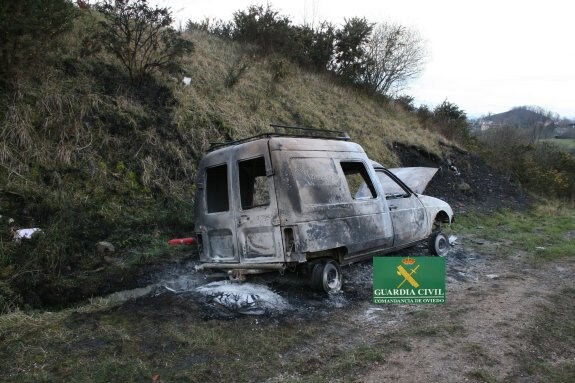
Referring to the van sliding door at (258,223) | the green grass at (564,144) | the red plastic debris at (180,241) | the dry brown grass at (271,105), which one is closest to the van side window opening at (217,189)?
the van sliding door at (258,223)

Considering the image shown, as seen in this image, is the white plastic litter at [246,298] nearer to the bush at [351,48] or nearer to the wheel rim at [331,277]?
the wheel rim at [331,277]

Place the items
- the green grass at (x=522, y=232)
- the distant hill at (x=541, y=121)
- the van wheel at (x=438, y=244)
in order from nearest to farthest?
the van wheel at (x=438, y=244) → the green grass at (x=522, y=232) → the distant hill at (x=541, y=121)

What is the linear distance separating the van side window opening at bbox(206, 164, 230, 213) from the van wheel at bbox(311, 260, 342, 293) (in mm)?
1537

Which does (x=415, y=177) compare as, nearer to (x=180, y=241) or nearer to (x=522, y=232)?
(x=522, y=232)

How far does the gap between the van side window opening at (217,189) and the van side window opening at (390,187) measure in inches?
96.6

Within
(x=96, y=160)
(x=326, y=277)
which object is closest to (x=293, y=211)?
(x=326, y=277)

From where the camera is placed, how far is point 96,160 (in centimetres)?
764

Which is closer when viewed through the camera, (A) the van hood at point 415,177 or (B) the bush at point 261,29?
(A) the van hood at point 415,177

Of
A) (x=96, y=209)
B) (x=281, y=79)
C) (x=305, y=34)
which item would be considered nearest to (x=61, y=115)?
(x=96, y=209)

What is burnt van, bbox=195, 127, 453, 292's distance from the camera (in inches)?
201

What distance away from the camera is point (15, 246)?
554cm

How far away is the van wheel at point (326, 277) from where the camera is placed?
5.29 m

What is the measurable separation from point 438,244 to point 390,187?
51.7 inches

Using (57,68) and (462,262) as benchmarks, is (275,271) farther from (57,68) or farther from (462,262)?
(57,68)
